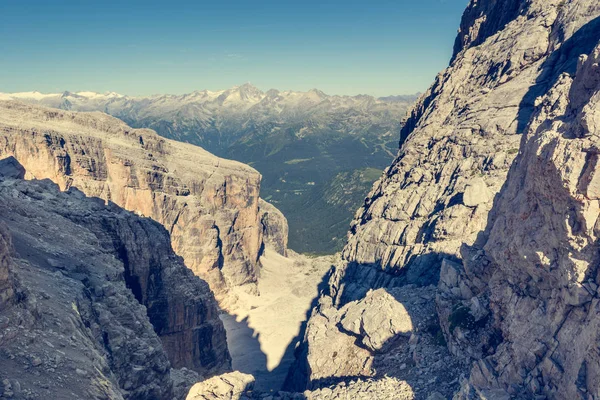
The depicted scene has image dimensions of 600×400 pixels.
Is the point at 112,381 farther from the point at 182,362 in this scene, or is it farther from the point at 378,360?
the point at 182,362

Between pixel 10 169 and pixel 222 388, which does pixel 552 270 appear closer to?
pixel 222 388

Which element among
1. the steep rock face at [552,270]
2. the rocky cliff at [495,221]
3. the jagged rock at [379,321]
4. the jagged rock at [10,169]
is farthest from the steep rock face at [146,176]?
the steep rock face at [552,270]

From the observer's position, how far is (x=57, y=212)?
58.1 m

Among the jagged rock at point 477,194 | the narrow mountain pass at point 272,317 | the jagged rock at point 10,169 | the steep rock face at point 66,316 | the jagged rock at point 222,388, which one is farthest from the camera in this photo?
the narrow mountain pass at point 272,317

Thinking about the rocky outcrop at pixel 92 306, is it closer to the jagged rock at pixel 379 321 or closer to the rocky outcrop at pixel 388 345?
the rocky outcrop at pixel 388 345

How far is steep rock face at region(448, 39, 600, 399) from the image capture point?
2961 cm

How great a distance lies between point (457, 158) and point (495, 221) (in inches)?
1722

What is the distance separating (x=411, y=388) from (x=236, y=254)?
118863mm

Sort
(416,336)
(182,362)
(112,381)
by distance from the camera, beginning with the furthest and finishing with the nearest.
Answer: (182,362) < (416,336) < (112,381)

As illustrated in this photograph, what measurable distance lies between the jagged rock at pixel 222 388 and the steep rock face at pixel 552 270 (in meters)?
27.3

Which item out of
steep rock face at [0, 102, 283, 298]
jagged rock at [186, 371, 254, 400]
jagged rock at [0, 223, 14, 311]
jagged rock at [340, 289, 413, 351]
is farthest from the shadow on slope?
steep rock face at [0, 102, 283, 298]

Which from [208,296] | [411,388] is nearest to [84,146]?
[208,296]

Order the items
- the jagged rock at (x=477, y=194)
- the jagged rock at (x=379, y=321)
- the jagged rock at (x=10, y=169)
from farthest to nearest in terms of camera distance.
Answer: the jagged rock at (x=477, y=194)
the jagged rock at (x=10, y=169)
the jagged rock at (x=379, y=321)

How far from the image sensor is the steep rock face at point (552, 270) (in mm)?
A: 29609
